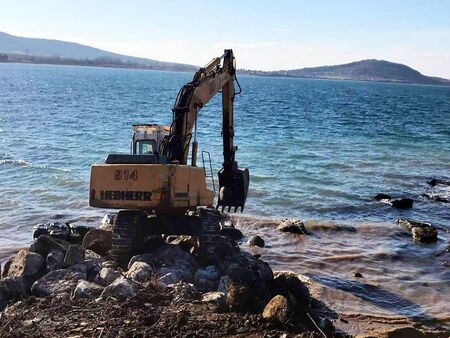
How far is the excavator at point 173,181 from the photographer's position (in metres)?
11.4

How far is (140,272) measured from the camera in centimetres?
1084

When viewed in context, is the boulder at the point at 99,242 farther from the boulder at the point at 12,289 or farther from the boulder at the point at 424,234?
the boulder at the point at 424,234

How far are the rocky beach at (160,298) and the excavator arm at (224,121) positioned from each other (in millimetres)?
1888

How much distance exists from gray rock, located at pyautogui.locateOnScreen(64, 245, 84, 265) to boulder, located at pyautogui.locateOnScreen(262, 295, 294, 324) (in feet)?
13.0

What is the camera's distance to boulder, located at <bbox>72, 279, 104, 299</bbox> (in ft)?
32.5

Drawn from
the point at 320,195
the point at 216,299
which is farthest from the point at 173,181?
the point at 320,195

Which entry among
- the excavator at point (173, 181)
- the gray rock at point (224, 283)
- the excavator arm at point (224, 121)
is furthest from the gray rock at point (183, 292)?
the excavator arm at point (224, 121)

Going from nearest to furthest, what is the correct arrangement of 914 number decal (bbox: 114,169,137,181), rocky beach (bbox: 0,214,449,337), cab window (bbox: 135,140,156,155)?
rocky beach (bbox: 0,214,449,337)
914 number decal (bbox: 114,169,137,181)
cab window (bbox: 135,140,156,155)

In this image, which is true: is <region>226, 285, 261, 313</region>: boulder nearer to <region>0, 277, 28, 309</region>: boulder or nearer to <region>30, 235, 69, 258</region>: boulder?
<region>0, 277, 28, 309</region>: boulder

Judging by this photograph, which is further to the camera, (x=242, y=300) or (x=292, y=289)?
(x=292, y=289)

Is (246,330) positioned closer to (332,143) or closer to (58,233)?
(58,233)

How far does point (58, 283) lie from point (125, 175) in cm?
230

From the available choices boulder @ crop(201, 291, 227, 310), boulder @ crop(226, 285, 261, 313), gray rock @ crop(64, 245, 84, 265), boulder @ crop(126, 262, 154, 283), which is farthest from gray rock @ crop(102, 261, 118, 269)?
boulder @ crop(226, 285, 261, 313)

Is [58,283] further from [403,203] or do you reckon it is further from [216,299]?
[403,203]
